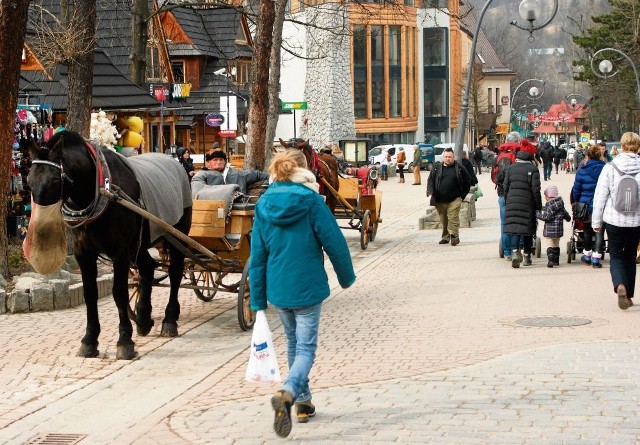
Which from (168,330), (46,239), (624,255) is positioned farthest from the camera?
(624,255)

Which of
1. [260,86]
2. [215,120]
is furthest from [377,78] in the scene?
[260,86]

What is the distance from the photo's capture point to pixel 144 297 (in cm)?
1141

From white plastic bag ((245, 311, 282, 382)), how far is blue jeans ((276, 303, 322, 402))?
11 cm

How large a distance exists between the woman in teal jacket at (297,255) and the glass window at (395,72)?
3075 inches

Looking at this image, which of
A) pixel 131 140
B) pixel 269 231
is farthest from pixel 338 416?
pixel 131 140

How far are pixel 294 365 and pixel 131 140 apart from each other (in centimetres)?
548

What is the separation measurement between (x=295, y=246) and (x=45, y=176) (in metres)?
2.99

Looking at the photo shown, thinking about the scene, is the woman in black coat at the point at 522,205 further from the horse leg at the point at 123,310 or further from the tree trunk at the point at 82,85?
the horse leg at the point at 123,310

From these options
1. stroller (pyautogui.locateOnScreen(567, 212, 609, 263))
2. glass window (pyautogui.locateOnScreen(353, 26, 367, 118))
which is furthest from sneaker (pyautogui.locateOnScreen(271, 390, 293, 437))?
glass window (pyautogui.locateOnScreen(353, 26, 367, 118))

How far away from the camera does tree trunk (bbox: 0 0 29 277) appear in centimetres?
1377

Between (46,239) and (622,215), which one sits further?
(622,215)

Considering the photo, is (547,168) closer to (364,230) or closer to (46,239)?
(364,230)

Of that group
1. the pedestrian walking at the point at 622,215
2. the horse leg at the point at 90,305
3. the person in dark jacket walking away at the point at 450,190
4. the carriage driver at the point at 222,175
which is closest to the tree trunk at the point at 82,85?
the carriage driver at the point at 222,175

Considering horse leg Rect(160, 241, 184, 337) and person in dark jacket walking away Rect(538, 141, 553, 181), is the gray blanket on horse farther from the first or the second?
person in dark jacket walking away Rect(538, 141, 553, 181)
